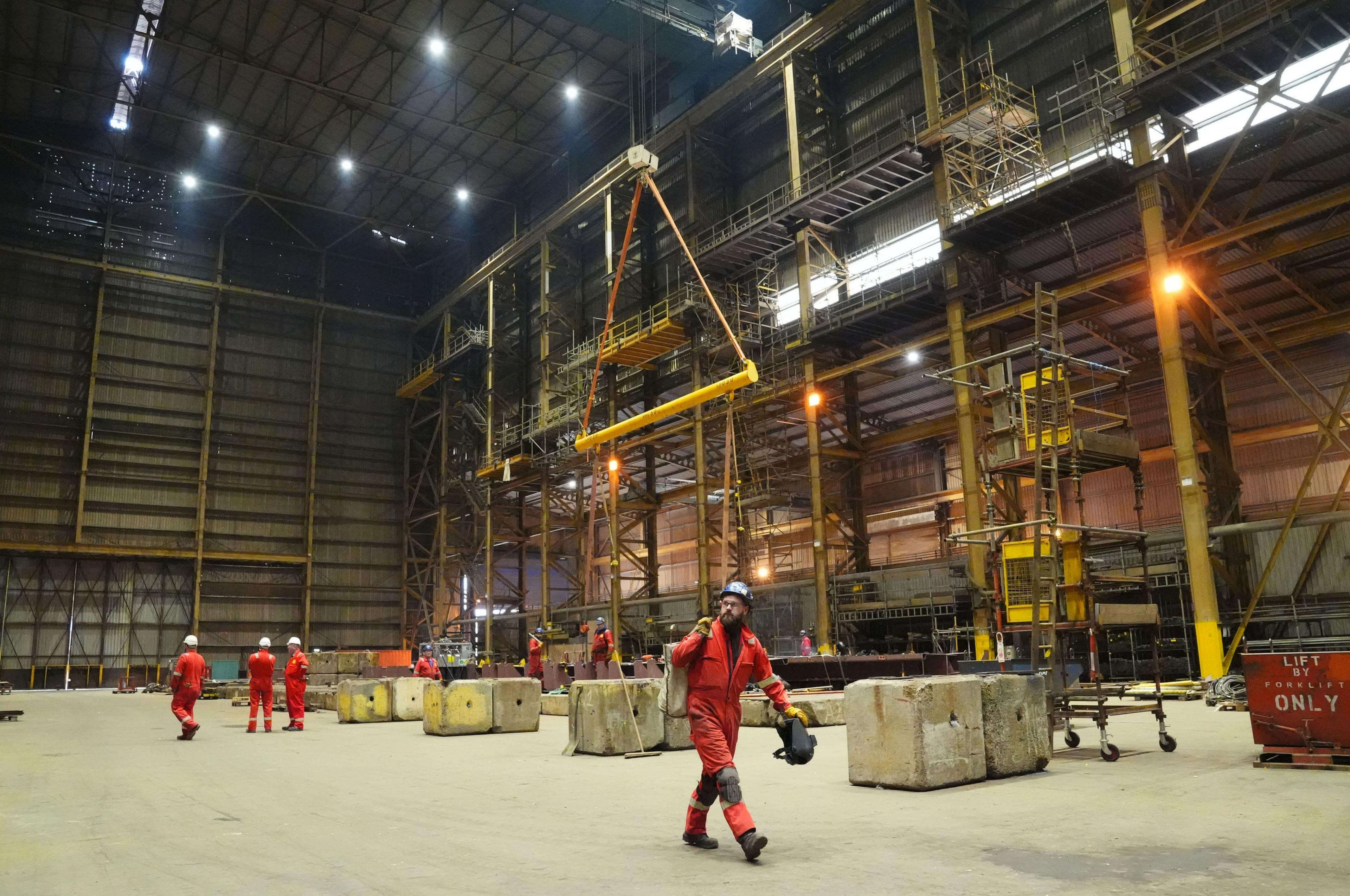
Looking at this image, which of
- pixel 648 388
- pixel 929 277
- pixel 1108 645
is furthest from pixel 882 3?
pixel 1108 645

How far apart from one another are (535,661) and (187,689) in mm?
11232

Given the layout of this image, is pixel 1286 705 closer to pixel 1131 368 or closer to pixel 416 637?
pixel 1131 368

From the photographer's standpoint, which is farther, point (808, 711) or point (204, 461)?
point (204, 461)

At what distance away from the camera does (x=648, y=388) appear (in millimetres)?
34719

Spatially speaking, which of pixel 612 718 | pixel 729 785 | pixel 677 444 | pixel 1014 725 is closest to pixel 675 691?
pixel 729 785

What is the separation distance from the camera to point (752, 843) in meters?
4.97

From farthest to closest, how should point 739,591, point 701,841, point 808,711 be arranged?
1. point 808,711
2. point 739,591
3. point 701,841

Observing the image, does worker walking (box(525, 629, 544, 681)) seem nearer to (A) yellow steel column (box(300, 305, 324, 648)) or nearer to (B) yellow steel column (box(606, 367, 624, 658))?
(B) yellow steel column (box(606, 367, 624, 658))

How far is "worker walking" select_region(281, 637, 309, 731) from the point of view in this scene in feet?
53.1

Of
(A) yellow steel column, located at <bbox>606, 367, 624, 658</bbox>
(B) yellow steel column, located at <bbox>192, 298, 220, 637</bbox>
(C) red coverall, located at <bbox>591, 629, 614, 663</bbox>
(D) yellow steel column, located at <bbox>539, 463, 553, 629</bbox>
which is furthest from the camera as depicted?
(B) yellow steel column, located at <bbox>192, 298, 220, 637</bbox>

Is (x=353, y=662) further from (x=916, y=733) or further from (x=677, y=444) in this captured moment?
(x=916, y=733)

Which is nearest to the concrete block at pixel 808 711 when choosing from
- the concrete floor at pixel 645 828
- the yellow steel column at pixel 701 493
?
the concrete floor at pixel 645 828

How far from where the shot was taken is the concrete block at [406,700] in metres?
18.6

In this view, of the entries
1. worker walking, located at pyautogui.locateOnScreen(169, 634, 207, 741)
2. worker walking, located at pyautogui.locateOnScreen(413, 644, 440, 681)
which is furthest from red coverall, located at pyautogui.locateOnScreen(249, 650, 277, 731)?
worker walking, located at pyautogui.locateOnScreen(413, 644, 440, 681)
